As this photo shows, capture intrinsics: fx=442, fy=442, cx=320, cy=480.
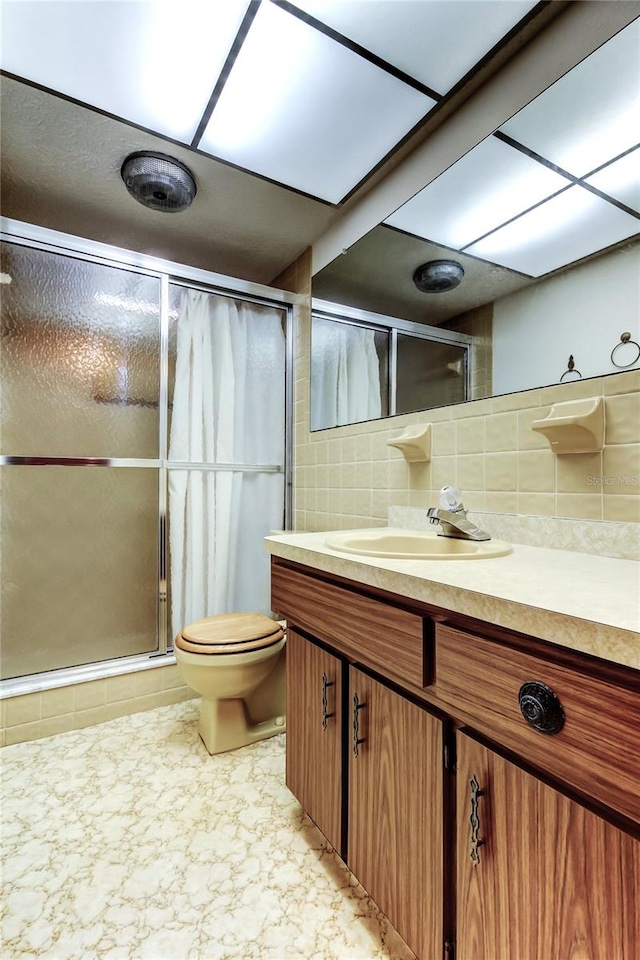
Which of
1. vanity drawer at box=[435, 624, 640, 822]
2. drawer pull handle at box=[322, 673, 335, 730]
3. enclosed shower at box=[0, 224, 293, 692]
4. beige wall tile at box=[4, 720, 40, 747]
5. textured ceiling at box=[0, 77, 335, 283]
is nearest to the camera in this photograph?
vanity drawer at box=[435, 624, 640, 822]

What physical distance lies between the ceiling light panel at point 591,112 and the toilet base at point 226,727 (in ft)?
6.45

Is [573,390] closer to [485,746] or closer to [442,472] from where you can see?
[442,472]

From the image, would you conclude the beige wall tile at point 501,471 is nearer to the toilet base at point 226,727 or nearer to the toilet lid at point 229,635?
the toilet lid at point 229,635

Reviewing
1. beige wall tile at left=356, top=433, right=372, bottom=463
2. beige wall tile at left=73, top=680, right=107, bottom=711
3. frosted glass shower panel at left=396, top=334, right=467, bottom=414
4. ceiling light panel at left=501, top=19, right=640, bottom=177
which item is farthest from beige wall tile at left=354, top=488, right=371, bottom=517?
beige wall tile at left=73, top=680, right=107, bottom=711

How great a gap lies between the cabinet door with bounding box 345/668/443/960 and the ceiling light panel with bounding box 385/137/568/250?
4.36ft

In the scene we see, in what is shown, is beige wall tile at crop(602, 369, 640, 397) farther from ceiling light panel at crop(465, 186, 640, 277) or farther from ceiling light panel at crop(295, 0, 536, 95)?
ceiling light panel at crop(295, 0, 536, 95)

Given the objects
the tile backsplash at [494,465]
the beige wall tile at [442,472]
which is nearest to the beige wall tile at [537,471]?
the tile backsplash at [494,465]

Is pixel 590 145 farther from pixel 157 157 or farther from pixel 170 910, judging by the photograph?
pixel 170 910

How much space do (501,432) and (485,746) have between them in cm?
85

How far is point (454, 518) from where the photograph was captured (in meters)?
1.19

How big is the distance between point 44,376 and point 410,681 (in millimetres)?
1856

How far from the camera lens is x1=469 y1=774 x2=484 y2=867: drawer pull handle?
0.67 meters

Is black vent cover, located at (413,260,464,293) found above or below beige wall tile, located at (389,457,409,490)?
above

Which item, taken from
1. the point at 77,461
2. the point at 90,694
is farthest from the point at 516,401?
the point at 90,694
